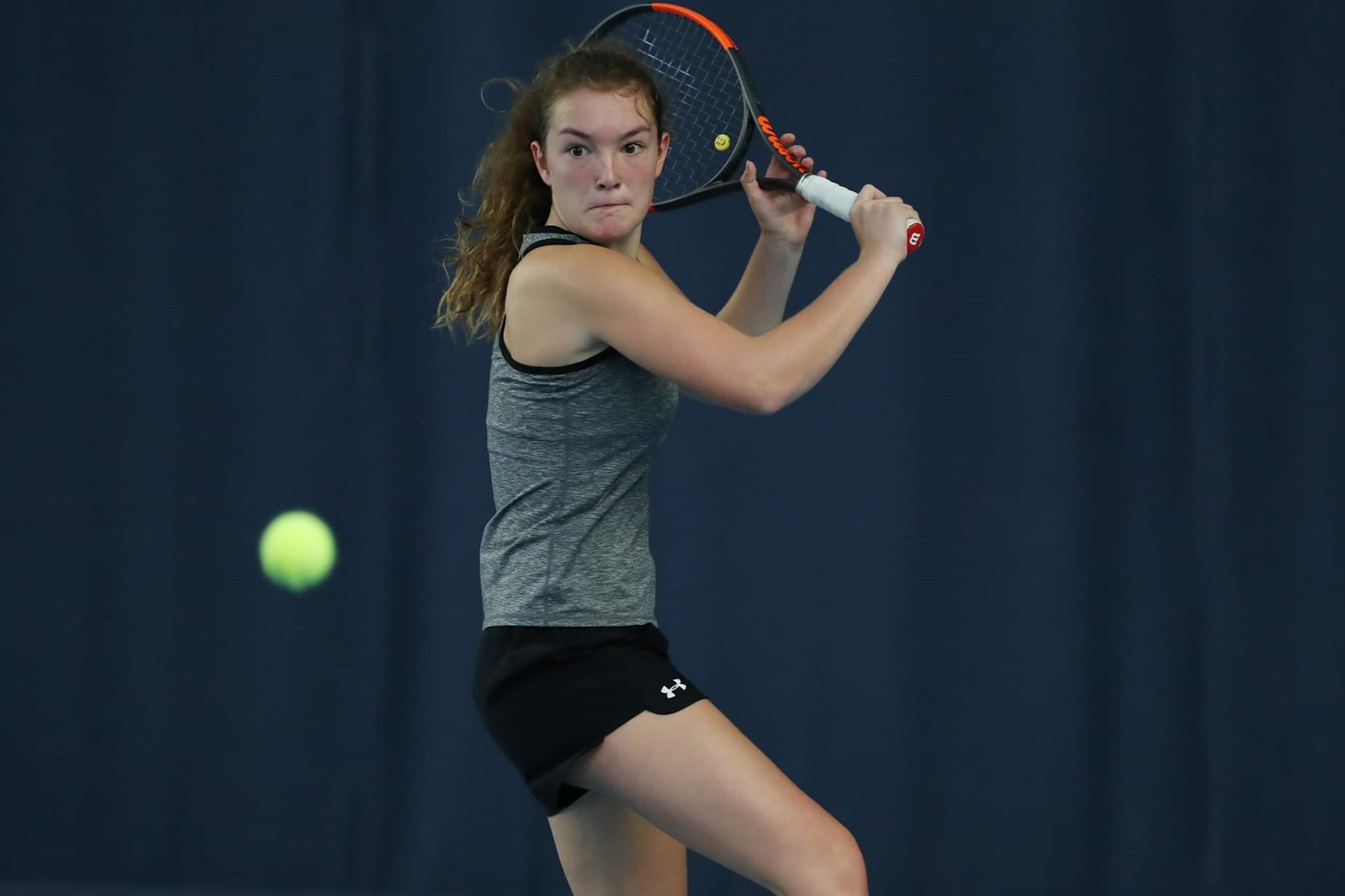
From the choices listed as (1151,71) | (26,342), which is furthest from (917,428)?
(26,342)

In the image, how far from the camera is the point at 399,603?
10.2 feet

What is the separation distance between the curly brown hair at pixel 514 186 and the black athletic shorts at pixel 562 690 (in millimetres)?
399

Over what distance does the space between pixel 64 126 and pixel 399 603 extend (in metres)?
1.31

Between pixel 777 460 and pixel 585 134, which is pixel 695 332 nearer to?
pixel 585 134

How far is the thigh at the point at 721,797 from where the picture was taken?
149 cm

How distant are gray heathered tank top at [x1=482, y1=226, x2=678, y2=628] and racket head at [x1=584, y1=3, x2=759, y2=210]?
1.33 feet

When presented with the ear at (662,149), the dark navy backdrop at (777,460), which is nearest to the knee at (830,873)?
the ear at (662,149)

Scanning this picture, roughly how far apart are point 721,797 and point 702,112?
1.27m

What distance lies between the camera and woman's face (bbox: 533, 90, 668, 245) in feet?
5.46

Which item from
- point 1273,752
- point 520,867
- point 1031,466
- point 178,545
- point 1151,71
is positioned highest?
point 1151,71

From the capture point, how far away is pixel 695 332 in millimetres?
1553

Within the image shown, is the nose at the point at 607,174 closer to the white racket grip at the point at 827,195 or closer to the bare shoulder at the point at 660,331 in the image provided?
the bare shoulder at the point at 660,331

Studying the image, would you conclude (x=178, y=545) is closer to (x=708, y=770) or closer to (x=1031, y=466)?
(x=1031, y=466)

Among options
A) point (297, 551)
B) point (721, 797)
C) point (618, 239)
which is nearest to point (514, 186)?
point (618, 239)
